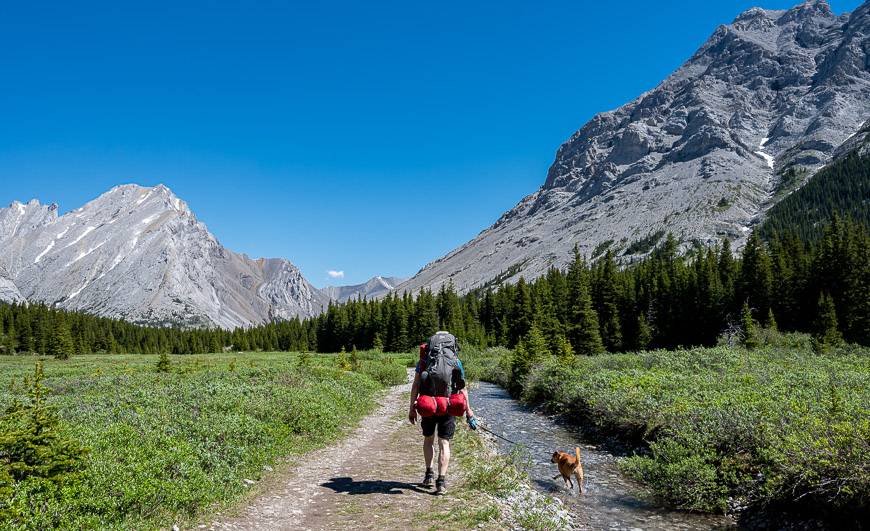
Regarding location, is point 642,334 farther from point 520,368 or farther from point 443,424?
point 443,424

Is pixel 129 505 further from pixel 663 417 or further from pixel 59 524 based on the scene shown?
pixel 663 417

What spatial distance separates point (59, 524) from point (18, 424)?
292cm

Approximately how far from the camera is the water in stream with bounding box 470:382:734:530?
9406mm

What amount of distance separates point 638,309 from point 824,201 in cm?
13840

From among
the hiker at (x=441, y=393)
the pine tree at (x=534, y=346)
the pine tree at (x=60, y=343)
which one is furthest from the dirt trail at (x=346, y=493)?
the pine tree at (x=60, y=343)

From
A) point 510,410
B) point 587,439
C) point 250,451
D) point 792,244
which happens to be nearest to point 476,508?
point 250,451

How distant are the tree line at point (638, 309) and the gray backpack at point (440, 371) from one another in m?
24.0

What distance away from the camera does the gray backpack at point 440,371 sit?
8.81 meters

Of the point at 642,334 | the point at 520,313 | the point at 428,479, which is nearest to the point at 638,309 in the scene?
the point at 642,334

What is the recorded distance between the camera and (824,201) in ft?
561

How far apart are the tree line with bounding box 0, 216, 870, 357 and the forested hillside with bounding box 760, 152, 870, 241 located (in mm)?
91115

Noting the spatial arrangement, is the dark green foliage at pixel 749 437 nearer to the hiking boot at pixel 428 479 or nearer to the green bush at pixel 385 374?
the hiking boot at pixel 428 479

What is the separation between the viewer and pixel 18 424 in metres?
7.91

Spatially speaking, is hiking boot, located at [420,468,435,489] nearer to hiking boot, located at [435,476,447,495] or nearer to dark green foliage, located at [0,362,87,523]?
hiking boot, located at [435,476,447,495]
